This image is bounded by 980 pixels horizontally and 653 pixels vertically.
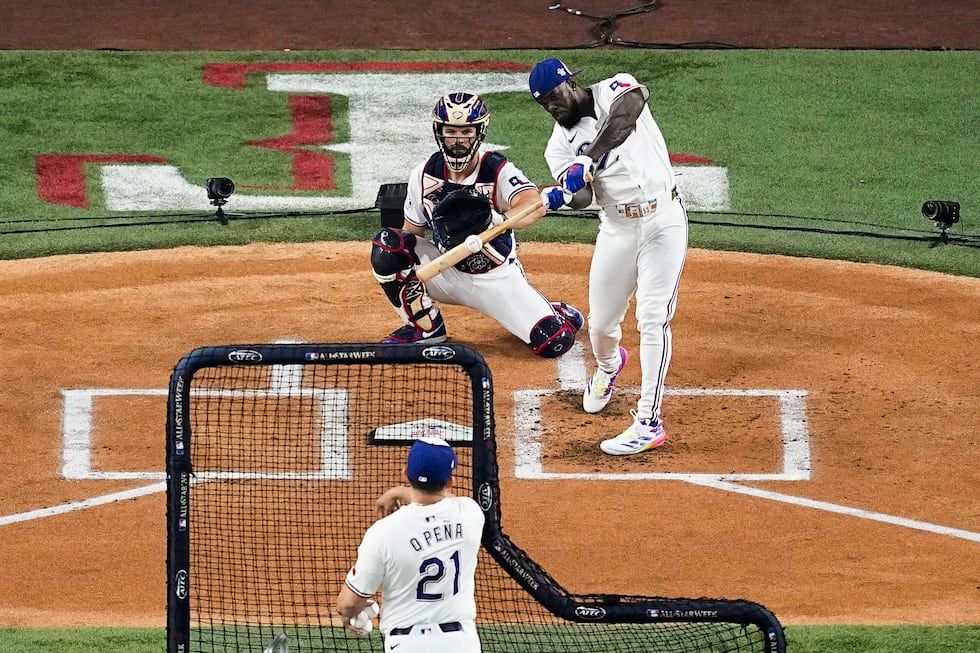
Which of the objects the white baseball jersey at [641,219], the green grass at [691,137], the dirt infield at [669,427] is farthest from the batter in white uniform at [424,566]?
the green grass at [691,137]

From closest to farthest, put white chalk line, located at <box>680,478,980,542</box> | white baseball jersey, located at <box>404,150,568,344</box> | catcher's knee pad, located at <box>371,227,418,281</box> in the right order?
white chalk line, located at <box>680,478,980,542</box>
white baseball jersey, located at <box>404,150,568,344</box>
catcher's knee pad, located at <box>371,227,418,281</box>

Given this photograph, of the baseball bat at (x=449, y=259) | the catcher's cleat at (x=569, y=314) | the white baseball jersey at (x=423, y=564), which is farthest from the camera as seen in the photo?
the catcher's cleat at (x=569, y=314)

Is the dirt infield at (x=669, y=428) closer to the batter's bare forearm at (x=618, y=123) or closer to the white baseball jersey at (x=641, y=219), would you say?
the white baseball jersey at (x=641, y=219)

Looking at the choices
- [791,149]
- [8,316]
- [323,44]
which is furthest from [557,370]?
[323,44]

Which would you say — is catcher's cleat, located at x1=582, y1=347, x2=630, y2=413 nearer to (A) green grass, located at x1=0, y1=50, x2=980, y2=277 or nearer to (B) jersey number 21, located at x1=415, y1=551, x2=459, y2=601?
(A) green grass, located at x1=0, y1=50, x2=980, y2=277

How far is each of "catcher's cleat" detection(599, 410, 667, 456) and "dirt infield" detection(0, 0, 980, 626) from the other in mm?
82

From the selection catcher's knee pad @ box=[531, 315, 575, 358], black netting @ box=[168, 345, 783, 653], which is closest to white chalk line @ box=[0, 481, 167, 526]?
black netting @ box=[168, 345, 783, 653]

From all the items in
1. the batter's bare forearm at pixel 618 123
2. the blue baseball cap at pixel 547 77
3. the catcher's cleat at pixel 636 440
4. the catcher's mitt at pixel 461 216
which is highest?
the blue baseball cap at pixel 547 77

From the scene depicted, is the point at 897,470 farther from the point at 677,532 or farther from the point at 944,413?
the point at 677,532

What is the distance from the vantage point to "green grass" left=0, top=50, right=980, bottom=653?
13.5m

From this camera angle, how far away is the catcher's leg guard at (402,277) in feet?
36.1

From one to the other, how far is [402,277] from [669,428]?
2112 millimetres

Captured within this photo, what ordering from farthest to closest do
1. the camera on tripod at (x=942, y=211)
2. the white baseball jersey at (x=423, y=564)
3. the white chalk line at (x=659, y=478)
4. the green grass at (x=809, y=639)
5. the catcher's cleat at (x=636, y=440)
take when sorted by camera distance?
the camera on tripod at (x=942, y=211) → the catcher's cleat at (x=636, y=440) → the white chalk line at (x=659, y=478) → the green grass at (x=809, y=639) → the white baseball jersey at (x=423, y=564)

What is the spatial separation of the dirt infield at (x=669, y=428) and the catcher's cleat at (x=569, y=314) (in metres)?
0.39
